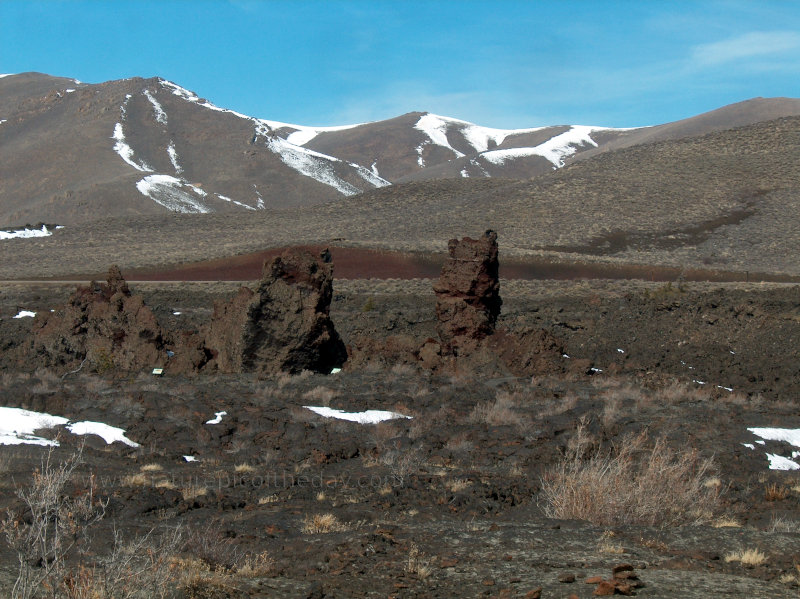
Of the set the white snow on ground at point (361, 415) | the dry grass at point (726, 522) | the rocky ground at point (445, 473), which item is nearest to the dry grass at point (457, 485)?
the rocky ground at point (445, 473)

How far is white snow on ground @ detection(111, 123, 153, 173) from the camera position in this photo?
120 metres

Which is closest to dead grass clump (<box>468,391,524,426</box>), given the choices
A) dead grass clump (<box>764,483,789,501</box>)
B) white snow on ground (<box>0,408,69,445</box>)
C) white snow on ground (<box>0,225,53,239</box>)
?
dead grass clump (<box>764,483,789,501</box>)

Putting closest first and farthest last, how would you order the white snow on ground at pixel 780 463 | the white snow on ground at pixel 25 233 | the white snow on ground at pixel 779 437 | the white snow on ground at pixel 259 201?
the white snow on ground at pixel 780 463 → the white snow on ground at pixel 779 437 → the white snow on ground at pixel 25 233 → the white snow on ground at pixel 259 201

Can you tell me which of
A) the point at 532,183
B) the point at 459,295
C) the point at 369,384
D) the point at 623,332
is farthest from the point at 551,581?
the point at 532,183

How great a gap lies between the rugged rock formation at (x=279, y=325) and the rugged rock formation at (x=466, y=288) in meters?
2.86

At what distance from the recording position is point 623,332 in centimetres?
2484

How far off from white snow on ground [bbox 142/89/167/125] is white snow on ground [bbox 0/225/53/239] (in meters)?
69.4

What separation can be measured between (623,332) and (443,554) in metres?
19.5

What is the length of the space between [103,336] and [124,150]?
4378 inches

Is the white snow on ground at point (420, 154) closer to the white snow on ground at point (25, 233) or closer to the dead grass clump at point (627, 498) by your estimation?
the white snow on ground at point (25, 233)

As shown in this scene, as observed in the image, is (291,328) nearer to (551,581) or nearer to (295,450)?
(295,450)

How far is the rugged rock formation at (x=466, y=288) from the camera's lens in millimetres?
19828

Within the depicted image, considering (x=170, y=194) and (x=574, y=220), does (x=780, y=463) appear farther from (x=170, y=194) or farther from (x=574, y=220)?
(x=170, y=194)

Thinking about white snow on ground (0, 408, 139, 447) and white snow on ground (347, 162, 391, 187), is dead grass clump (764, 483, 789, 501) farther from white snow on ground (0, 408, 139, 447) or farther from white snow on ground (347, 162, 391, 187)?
white snow on ground (347, 162, 391, 187)
